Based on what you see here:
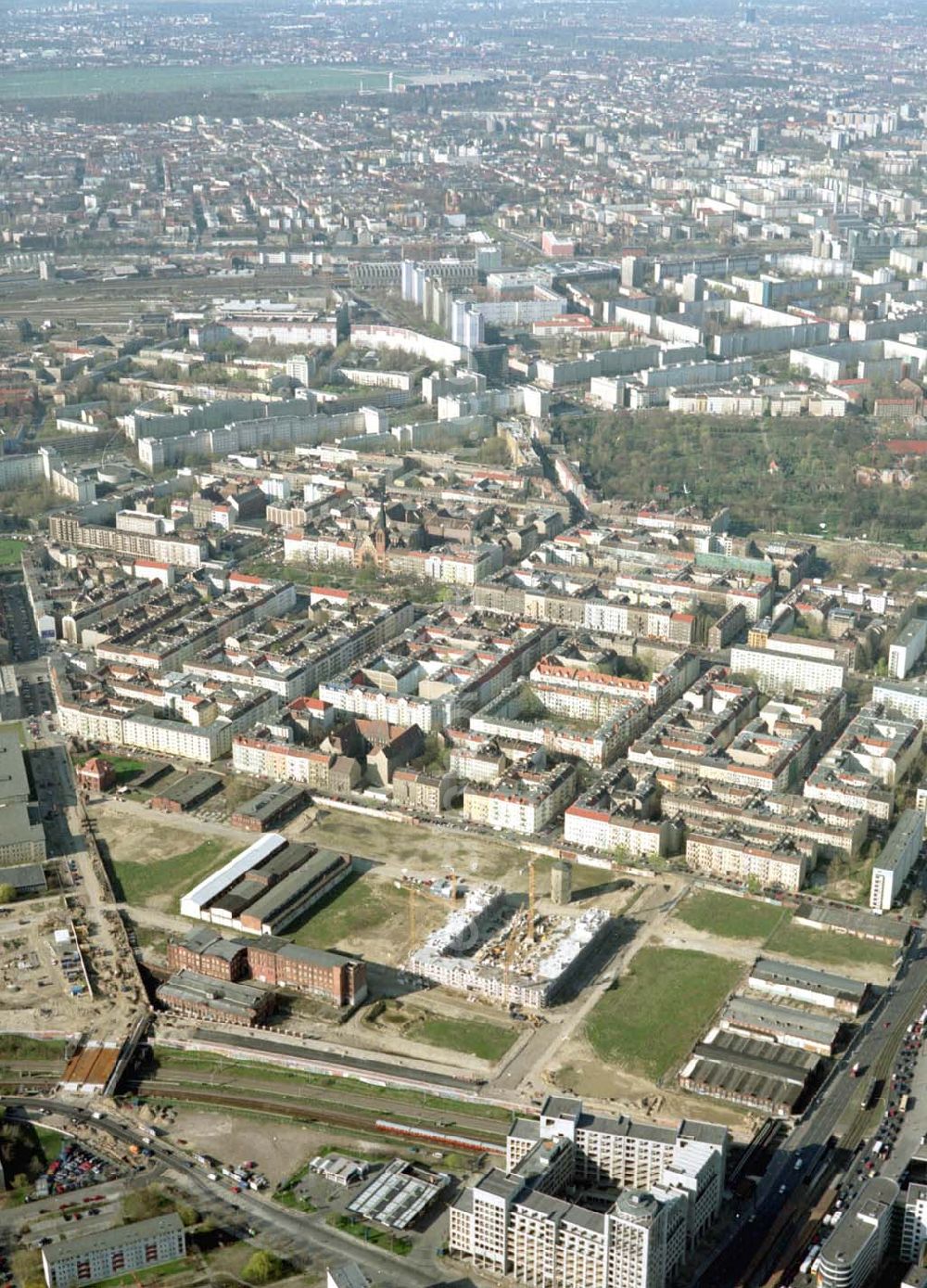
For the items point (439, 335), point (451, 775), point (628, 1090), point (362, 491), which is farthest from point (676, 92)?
point (628, 1090)

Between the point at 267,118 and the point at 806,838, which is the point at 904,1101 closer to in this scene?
the point at 806,838

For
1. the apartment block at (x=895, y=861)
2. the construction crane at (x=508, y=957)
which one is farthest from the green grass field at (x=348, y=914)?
the apartment block at (x=895, y=861)

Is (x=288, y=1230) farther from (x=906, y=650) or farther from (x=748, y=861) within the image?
(x=906, y=650)

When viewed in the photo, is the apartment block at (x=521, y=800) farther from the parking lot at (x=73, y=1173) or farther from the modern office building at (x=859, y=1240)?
the modern office building at (x=859, y=1240)

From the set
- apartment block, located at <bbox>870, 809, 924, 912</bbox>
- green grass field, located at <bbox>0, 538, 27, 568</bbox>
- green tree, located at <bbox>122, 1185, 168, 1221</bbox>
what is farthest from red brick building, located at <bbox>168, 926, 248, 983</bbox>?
green grass field, located at <bbox>0, 538, 27, 568</bbox>

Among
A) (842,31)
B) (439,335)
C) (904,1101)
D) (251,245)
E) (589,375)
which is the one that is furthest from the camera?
(842,31)

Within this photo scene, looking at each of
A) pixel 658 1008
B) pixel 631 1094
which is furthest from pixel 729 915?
pixel 631 1094

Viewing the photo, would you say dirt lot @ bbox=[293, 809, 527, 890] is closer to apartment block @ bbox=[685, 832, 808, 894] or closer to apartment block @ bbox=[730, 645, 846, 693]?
apartment block @ bbox=[685, 832, 808, 894]
